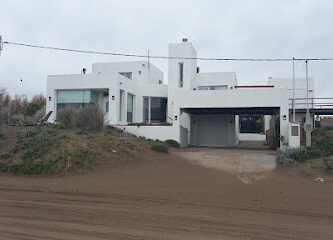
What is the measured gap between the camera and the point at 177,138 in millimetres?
21609

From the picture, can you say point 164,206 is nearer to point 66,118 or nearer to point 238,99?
point 66,118

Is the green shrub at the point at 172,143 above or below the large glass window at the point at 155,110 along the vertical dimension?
below

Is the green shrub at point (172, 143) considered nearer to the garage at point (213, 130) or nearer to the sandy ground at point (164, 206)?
the garage at point (213, 130)

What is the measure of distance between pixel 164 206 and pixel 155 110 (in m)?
20.5

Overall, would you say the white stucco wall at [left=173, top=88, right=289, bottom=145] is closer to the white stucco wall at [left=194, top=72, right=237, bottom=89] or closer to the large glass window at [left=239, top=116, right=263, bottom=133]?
the white stucco wall at [left=194, top=72, right=237, bottom=89]

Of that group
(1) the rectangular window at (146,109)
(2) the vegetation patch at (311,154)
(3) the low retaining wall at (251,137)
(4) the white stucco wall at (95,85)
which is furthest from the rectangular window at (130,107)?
(2) the vegetation patch at (311,154)

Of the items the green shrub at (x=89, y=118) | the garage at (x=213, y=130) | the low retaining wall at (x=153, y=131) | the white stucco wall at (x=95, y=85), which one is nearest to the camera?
the green shrub at (x=89, y=118)

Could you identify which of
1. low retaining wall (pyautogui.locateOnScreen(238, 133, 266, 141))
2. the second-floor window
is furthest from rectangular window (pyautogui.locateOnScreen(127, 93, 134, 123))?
low retaining wall (pyautogui.locateOnScreen(238, 133, 266, 141))

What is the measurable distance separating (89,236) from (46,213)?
199 centimetres

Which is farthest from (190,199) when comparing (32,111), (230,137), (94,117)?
(32,111)

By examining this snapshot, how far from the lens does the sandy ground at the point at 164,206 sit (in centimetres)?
596

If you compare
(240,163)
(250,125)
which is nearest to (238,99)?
(240,163)

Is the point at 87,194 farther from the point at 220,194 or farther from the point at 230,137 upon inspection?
the point at 230,137

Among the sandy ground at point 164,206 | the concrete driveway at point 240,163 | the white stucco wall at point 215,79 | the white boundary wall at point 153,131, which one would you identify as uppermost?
the white stucco wall at point 215,79
